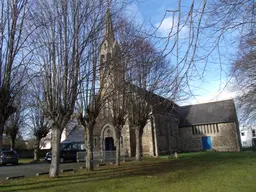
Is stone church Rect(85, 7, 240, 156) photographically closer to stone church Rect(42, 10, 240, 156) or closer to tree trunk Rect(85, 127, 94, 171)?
stone church Rect(42, 10, 240, 156)

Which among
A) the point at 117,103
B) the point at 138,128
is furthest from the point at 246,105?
the point at 117,103

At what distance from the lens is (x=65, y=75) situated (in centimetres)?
1177

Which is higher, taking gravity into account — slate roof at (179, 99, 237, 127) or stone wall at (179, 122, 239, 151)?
slate roof at (179, 99, 237, 127)

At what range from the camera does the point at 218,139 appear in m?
38.5

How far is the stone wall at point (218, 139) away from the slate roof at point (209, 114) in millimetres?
967

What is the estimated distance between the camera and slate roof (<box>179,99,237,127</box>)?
39.4 m

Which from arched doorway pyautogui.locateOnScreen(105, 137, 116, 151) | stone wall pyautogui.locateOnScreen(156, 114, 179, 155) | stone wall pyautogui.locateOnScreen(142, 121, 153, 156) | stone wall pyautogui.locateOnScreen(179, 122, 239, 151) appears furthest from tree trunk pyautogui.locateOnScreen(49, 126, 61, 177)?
stone wall pyautogui.locateOnScreen(179, 122, 239, 151)

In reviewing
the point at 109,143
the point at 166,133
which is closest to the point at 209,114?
the point at 166,133

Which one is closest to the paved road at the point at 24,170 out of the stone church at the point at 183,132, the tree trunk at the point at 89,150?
the tree trunk at the point at 89,150

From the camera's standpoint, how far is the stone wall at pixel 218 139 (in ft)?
123

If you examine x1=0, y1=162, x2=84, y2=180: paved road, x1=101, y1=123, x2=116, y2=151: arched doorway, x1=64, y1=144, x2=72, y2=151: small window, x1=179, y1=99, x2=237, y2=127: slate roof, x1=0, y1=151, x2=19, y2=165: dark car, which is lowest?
x1=0, y1=162, x2=84, y2=180: paved road

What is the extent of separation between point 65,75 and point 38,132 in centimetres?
2077

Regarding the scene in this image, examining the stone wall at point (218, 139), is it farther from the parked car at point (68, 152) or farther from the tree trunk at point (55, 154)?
the tree trunk at point (55, 154)

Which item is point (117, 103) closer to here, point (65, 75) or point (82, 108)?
point (82, 108)
